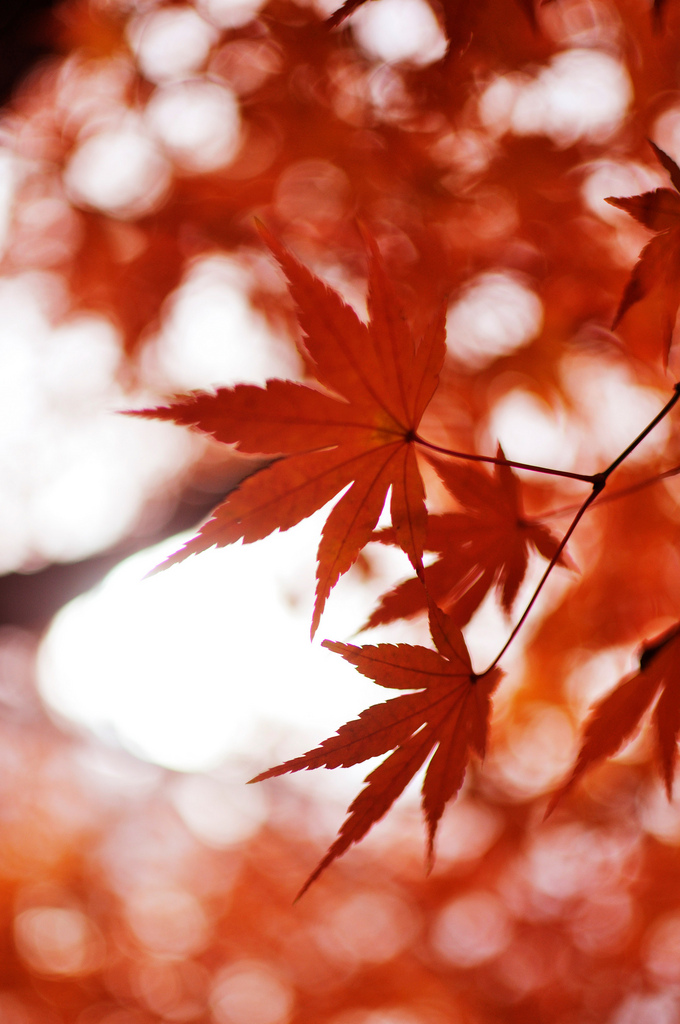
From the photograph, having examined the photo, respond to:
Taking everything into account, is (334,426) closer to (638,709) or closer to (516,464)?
(516,464)

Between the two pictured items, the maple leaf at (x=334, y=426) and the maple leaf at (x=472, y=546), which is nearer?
the maple leaf at (x=334, y=426)

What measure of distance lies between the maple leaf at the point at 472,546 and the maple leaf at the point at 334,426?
0.30ft

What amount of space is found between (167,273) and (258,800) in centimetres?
279

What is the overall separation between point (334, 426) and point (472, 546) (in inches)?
9.4

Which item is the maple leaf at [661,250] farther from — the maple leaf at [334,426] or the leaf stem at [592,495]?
the maple leaf at [334,426]

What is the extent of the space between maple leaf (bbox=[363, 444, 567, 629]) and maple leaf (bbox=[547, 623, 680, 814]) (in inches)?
5.8

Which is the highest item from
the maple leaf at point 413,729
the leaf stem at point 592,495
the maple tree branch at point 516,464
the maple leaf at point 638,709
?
the maple tree branch at point 516,464

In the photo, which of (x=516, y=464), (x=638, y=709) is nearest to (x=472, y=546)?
(x=516, y=464)

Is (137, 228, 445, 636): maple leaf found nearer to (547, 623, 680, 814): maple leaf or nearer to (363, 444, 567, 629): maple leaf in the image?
(363, 444, 567, 629): maple leaf

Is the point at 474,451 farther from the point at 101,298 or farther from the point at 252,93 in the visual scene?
the point at 101,298

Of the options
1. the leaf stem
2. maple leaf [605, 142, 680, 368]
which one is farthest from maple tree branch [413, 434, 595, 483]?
maple leaf [605, 142, 680, 368]

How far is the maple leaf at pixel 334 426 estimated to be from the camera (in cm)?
55

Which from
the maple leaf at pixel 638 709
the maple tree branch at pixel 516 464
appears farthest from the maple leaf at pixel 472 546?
the maple leaf at pixel 638 709

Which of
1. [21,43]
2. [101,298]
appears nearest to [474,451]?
[101,298]
